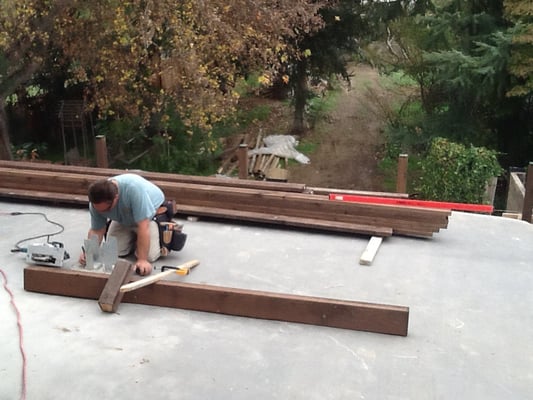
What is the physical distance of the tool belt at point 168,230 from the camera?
4.59m

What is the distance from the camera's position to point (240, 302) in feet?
12.5

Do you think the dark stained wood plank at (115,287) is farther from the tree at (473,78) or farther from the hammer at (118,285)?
the tree at (473,78)

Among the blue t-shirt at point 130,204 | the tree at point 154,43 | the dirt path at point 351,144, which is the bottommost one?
the dirt path at point 351,144

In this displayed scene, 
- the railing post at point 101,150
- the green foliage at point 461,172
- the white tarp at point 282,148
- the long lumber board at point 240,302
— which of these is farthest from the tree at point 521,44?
the long lumber board at point 240,302

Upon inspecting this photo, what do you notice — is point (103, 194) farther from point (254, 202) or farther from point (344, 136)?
point (344, 136)

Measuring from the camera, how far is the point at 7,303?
13.1 ft

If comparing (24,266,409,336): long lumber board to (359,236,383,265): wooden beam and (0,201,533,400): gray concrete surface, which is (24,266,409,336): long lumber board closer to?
(0,201,533,400): gray concrete surface

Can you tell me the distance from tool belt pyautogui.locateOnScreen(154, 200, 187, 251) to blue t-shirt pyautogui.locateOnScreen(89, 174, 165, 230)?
0.21 meters

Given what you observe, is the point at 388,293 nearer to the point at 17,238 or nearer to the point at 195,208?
the point at 195,208

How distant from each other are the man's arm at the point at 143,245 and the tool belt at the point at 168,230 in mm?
281

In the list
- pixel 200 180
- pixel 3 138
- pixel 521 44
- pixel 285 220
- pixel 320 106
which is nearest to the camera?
pixel 285 220

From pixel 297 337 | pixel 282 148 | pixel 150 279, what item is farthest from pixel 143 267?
pixel 282 148

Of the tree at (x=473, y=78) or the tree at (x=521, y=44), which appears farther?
the tree at (x=473, y=78)

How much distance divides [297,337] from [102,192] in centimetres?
164
